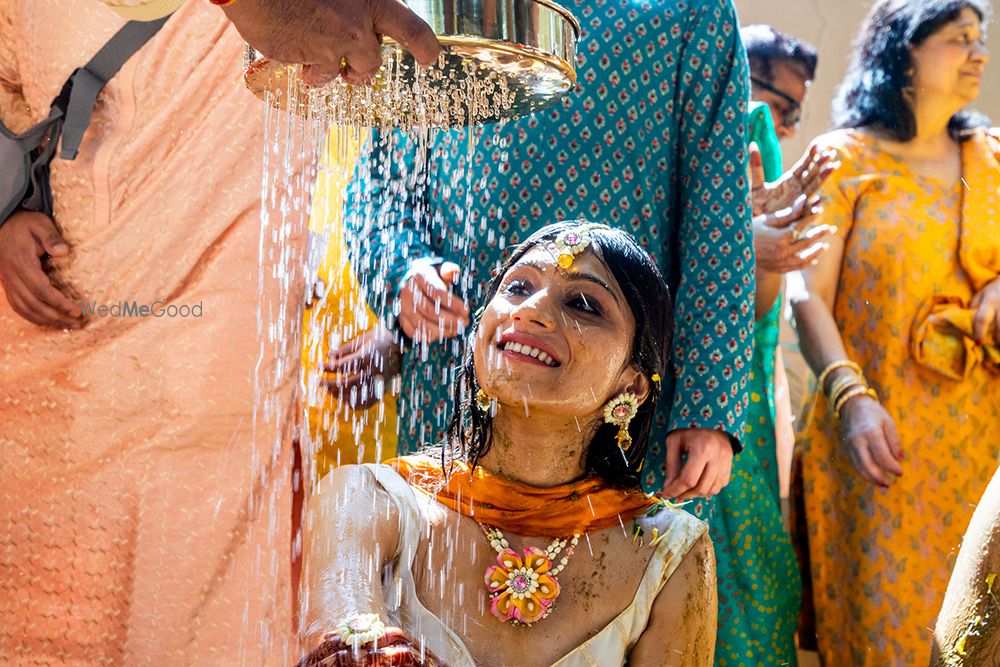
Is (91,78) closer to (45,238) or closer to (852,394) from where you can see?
(45,238)

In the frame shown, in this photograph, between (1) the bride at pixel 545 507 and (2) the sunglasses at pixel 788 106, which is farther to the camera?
(2) the sunglasses at pixel 788 106

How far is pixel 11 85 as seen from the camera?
328 cm

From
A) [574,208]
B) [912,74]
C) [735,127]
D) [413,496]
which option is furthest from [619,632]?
[912,74]

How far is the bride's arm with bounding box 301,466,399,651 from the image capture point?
7.33 ft

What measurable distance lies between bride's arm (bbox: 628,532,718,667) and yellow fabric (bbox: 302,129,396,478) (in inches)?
42.5

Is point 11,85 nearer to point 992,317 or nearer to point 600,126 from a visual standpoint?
point 600,126

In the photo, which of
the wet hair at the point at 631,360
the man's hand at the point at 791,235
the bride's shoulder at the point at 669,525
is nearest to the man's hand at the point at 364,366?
the wet hair at the point at 631,360

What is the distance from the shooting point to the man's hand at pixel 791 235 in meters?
3.45

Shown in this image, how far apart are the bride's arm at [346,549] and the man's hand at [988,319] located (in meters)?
2.00

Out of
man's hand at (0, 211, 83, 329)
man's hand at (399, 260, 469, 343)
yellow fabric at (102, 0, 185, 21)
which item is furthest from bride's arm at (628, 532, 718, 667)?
man's hand at (0, 211, 83, 329)

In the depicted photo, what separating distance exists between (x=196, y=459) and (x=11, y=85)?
100cm

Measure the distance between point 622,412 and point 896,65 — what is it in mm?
2025

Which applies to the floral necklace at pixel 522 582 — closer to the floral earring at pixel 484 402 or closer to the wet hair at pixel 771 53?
the floral earring at pixel 484 402

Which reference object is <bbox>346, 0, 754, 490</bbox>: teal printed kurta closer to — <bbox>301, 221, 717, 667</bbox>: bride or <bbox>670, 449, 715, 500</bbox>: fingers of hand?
<bbox>670, 449, 715, 500</bbox>: fingers of hand
